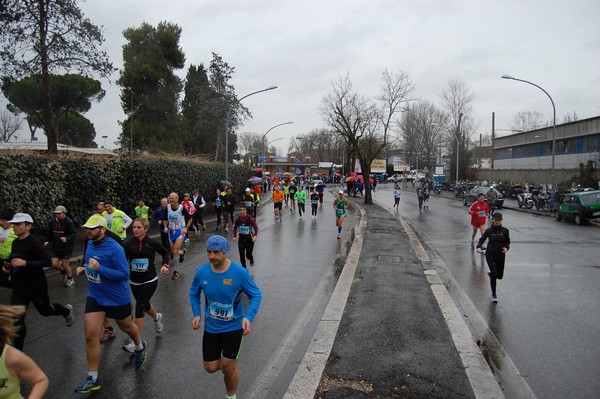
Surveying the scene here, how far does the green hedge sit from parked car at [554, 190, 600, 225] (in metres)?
18.5

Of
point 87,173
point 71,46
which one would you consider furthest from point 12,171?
point 71,46

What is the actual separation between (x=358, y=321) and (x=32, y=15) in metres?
17.3

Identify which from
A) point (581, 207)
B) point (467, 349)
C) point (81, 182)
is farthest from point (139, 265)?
point (581, 207)

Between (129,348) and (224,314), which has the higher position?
(224,314)

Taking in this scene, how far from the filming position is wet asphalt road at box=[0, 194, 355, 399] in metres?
4.32

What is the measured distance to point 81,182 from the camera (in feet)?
43.7

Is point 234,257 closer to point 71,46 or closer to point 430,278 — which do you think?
point 430,278

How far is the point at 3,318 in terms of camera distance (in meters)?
2.51

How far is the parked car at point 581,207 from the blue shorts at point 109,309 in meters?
20.8

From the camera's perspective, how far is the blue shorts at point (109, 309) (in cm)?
449

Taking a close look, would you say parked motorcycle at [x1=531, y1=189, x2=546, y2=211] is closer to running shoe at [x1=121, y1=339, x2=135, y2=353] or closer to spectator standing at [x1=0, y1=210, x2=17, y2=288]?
running shoe at [x1=121, y1=339, x2=135, y2=353]

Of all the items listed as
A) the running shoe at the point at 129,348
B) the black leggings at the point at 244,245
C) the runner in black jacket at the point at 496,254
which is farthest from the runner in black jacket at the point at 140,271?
the runner in black jacket at the point at 496,254

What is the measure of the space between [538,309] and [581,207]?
610 inches

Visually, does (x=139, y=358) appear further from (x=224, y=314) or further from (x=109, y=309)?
(x=224, y=314)
